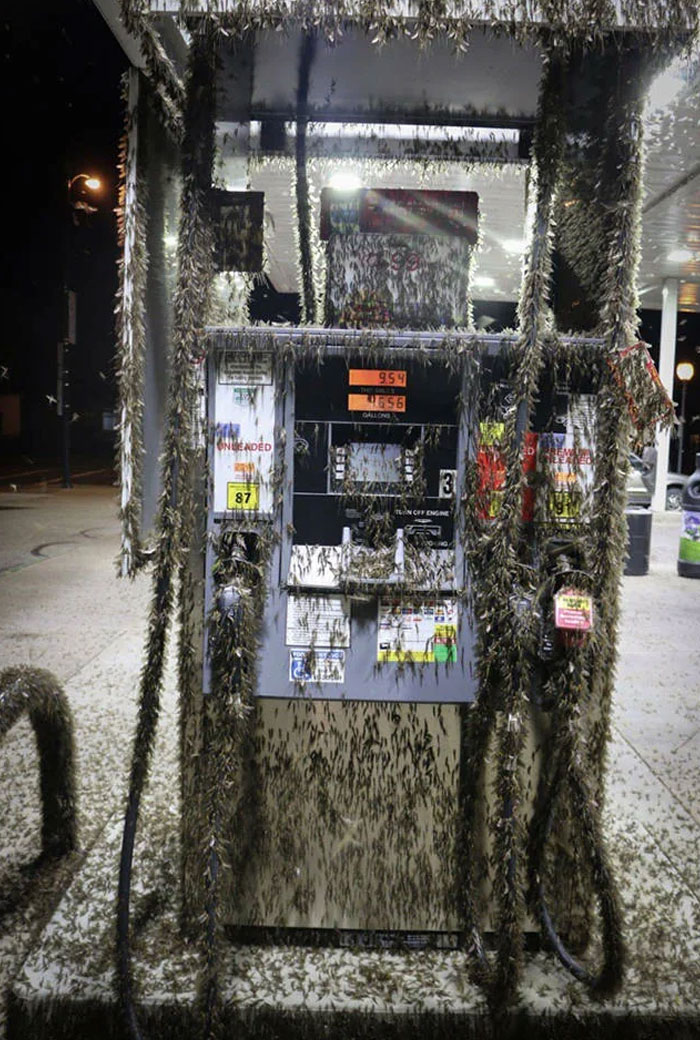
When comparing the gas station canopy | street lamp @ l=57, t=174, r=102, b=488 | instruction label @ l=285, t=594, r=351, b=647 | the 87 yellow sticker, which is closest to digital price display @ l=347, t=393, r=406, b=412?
the 87 yellow sticker

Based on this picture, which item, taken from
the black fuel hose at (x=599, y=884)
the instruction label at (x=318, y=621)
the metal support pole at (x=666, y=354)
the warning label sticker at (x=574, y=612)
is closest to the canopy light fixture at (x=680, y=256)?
the metal support pole at (x=666, y=354)

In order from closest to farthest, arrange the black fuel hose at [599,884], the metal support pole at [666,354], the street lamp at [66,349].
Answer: the black fuel hose at [599,884]
the metal support pole at [666,354]
the street lamp at [66,349]

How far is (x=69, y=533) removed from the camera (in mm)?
12586

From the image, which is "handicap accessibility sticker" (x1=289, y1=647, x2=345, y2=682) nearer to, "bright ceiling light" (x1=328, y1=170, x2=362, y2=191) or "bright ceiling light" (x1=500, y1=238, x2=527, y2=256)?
"bright ceiling light" (x1=328, y1=170, x2=362, y2=191)

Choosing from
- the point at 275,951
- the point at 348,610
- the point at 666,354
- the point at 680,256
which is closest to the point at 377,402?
the point at 348,610

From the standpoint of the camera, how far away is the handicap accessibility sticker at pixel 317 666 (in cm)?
251

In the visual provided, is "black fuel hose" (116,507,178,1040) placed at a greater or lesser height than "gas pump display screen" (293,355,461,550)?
lesser

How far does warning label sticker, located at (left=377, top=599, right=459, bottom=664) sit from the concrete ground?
96cm

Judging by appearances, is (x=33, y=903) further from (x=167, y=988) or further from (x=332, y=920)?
(x=332, y=920)

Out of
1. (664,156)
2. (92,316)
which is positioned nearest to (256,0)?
(664,156)

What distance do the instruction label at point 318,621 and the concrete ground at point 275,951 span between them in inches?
39.0

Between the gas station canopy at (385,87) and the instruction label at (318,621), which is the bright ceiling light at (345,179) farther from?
the instruction label at (318,621)

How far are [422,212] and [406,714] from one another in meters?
1.65

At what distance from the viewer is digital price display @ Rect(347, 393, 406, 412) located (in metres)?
2.48
